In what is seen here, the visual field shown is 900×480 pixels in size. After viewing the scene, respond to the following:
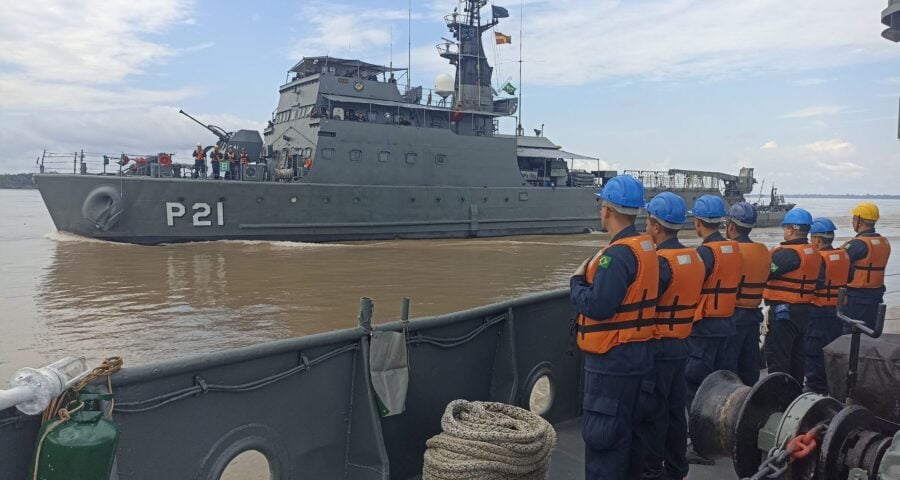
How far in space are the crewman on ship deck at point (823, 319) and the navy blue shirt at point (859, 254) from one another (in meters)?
0.37

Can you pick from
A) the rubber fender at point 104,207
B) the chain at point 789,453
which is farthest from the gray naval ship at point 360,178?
the chain at point 789,453

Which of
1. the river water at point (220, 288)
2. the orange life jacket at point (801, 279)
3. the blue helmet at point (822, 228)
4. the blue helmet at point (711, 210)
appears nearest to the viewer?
the blue helmet at point (711, 210)

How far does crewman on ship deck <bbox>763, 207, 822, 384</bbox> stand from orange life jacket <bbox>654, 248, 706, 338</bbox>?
1.72m

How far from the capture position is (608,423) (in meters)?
2.64

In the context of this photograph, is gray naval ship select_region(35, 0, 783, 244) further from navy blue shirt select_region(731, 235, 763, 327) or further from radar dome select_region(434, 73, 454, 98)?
navy blue shirt select_region(731, 235, 763, 327)

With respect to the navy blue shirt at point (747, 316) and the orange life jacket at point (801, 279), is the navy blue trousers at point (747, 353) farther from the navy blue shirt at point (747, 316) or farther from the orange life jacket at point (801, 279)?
the orange life jacket at point (801, 279)

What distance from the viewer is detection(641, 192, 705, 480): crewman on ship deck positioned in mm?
2871

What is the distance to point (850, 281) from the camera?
16.5ft

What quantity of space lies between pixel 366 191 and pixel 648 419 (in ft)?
55.7

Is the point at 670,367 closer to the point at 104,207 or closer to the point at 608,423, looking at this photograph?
the point at 608,423

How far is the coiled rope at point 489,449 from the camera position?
249cm

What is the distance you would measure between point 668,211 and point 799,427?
4.13ft

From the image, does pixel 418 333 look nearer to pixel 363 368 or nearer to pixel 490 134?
pixel 363 368

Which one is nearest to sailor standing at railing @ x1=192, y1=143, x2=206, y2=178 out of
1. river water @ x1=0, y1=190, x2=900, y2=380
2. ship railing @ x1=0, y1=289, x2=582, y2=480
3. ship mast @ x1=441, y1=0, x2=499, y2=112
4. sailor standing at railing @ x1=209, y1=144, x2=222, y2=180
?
sailor standing at railing @ x1=209, y1=144, x2=222, y2=180
